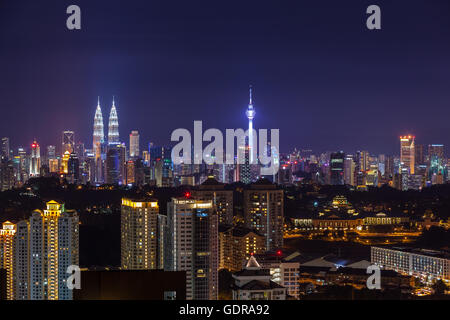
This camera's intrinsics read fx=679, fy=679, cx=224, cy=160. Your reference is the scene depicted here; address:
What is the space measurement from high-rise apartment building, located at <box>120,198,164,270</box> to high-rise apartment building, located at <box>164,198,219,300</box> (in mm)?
545

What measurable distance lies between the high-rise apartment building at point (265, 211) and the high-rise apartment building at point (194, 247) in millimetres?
5271

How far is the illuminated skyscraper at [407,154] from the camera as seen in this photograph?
19616 millimetres

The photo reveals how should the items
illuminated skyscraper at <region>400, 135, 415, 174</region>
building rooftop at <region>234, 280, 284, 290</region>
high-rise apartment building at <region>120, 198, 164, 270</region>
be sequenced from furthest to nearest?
illuminated skyscraper at <region>400, 135, 415, 174</region>, high-rise apartment building at <region>120, 198, 164, 270</region>, building rooftop at <region>234, 280, 284, 290</region>

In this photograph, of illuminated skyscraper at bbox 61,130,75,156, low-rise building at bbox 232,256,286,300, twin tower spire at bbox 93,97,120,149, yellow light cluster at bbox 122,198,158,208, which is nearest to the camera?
low-rise building at bbox 232,256,286,300

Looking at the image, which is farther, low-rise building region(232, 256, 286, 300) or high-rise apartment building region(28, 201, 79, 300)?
high-rise apartment building region(28, 201, 79, 300)

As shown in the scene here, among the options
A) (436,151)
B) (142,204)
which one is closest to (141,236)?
(142,204)

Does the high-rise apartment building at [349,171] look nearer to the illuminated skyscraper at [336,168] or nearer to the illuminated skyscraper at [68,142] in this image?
the illuminated skyscraper at [336,168]

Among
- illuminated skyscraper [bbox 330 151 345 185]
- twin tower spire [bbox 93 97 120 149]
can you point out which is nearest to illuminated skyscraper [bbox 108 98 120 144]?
twin tower spire [bbox 93 97 120 149]

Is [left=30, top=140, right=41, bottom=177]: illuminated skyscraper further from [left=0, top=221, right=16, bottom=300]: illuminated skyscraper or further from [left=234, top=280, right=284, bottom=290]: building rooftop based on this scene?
[left=234, top=280, right=284, bottom=290]: building rooftop

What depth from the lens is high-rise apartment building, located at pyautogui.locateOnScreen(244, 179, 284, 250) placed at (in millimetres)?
12672

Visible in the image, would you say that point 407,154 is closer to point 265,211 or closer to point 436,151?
point 436,151
